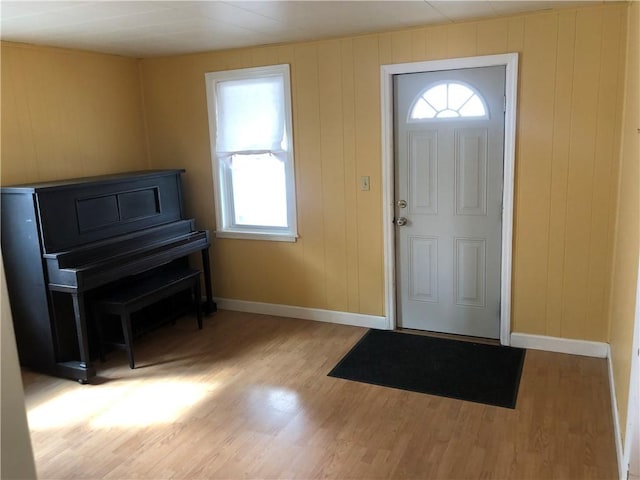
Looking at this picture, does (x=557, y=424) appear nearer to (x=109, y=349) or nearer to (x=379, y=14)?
(x=379, y=14)

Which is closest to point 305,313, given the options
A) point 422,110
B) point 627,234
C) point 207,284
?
point 207,284

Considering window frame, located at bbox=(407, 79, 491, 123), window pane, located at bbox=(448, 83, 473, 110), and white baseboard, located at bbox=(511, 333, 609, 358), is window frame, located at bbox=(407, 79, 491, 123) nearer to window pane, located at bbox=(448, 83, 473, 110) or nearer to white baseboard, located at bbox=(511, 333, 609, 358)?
window pane, located at bbox=(448, 83, 473, 110)

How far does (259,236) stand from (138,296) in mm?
1179

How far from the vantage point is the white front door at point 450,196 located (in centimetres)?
360

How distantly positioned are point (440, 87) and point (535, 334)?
182 centimetres

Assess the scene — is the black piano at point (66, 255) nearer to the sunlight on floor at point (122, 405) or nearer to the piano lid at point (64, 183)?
the piano lid at point (64, 183)

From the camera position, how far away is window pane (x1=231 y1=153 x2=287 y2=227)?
4.36 meters

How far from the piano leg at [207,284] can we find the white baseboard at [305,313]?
18 cm

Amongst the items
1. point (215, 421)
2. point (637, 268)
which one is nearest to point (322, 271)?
point (215, 421)

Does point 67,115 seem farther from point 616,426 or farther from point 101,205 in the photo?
point 616,426

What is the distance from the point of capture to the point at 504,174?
3549 millimetres

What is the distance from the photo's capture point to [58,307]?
3492 millimetres

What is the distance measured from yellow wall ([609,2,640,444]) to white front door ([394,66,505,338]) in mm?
748

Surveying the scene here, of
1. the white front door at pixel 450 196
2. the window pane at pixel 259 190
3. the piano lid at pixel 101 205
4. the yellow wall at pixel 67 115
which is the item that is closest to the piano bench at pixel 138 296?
the piano lid at pixel 101 205
